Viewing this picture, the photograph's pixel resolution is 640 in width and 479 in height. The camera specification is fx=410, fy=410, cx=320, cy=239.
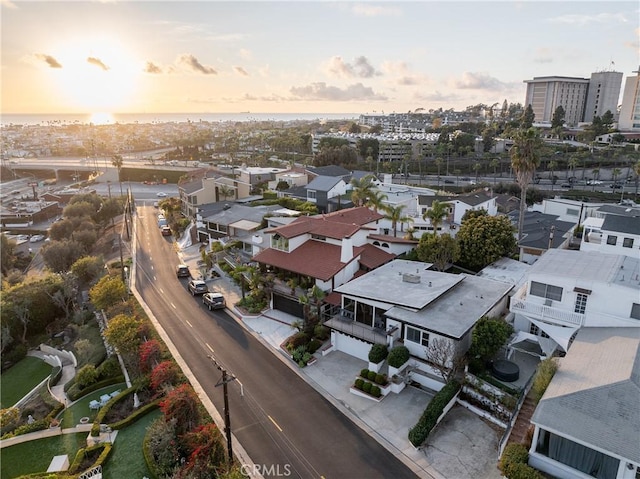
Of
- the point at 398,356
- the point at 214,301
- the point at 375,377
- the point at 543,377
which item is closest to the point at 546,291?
the point at 543,377

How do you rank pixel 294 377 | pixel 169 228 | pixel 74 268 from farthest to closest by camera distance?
pixel 169 228, pixel 74 268, pixel 294 377

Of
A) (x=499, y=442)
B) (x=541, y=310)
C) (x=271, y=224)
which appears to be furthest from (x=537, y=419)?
(x=271, y=224)

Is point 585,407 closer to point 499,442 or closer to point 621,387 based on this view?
point 621,387

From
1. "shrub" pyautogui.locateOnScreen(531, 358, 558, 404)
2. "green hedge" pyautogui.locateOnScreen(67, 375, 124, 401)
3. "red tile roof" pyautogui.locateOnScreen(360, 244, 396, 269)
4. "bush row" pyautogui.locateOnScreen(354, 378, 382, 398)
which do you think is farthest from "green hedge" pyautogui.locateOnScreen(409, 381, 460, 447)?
"green hedge" pyautogui.locateOnScreen(67, 375, 124, 401)

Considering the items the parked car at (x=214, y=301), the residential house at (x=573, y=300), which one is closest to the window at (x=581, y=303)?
the residential house at (x=573, y=300)

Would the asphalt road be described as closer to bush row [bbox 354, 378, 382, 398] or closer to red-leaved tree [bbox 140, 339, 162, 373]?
red-leaved tree [bbox 140, 339, 162, 373]

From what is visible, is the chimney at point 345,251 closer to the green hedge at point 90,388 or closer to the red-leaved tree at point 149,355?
the red-leaved tree at point 149,355
